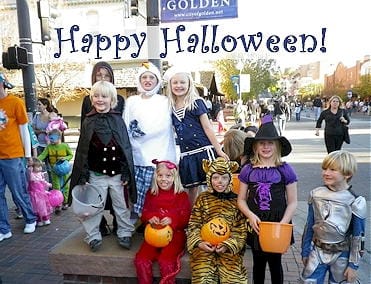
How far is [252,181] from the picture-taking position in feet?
9.36

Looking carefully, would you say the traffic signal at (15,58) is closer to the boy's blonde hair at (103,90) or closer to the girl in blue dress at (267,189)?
the boy's blonde hair at (103,90)

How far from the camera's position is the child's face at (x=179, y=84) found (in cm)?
308

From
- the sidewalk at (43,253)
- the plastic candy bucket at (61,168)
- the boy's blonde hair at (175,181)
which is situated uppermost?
the boy's blonde hair at (175,181)

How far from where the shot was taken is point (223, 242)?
2660mm

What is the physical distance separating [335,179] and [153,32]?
279 cm

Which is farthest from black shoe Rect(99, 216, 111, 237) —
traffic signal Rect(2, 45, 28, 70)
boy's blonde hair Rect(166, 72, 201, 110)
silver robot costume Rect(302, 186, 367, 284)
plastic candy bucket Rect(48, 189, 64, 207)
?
traffic signal Rect(2, 45, 28, 70)

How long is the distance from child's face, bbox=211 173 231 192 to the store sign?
2.36 meters

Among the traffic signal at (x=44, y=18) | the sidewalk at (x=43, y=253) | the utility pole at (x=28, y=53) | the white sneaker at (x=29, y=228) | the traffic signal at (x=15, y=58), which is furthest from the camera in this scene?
the traffic signal at (x=44, y=18)

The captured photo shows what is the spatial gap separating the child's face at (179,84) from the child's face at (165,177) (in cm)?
66

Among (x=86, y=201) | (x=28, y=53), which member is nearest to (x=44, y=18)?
(x=28, y=53)

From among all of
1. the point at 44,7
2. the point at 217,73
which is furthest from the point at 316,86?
the point at 44,7

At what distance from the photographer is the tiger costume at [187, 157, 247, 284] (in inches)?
106

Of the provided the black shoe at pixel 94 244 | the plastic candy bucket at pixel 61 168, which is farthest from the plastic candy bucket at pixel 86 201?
the plastic candy bucket at pixel 61 168

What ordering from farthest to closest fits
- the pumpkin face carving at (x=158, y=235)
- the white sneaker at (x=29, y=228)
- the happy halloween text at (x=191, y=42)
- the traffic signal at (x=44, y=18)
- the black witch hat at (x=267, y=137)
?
1. the traffic signal at (x=44, y=18)
2. the white sneaker at (x=29, y=228)
3. the happy halloween text at (x=191, y=42)
4. the black witch hat at (x=267, y=137)
5. the pumpkin face carving at (x=158, y=235)
